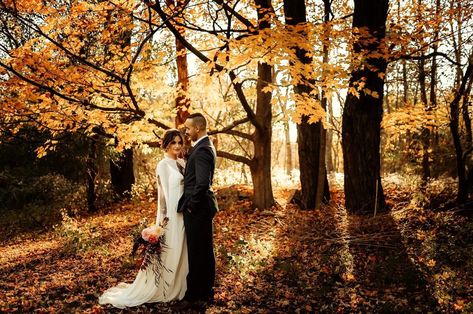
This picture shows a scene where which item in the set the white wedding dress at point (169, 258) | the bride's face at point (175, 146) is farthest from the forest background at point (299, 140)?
the bride's face at point (175, 146)

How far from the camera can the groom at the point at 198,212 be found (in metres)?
4.60

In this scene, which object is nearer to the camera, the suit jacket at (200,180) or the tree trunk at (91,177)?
the suit jacket at (200,180)

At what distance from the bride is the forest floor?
16 cm

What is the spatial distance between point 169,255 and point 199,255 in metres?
0.45

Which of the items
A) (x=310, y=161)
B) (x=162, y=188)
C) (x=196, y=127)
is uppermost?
(x=196, y=127)

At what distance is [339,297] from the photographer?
197 inches

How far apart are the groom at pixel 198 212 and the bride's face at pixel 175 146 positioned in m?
0.32

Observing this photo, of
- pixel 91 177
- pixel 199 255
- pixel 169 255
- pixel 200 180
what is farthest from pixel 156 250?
pixel 91 177

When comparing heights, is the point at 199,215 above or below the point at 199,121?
below

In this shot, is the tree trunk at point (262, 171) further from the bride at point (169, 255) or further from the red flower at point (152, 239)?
the red flower at point (152, 239)

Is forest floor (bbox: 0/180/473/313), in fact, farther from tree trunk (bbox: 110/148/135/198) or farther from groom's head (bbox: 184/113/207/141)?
tree trunk (bbox: 110/148/135/198)

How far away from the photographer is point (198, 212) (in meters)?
4.71

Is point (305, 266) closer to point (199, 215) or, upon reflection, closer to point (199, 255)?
point (199, 255)

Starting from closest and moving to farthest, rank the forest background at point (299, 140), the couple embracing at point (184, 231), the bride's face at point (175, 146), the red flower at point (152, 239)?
the couple embracing at point (184, 231)
the red flower at point (152, 239)
the bride's face at point (175, 146)
the forest background at point (299, 140)
